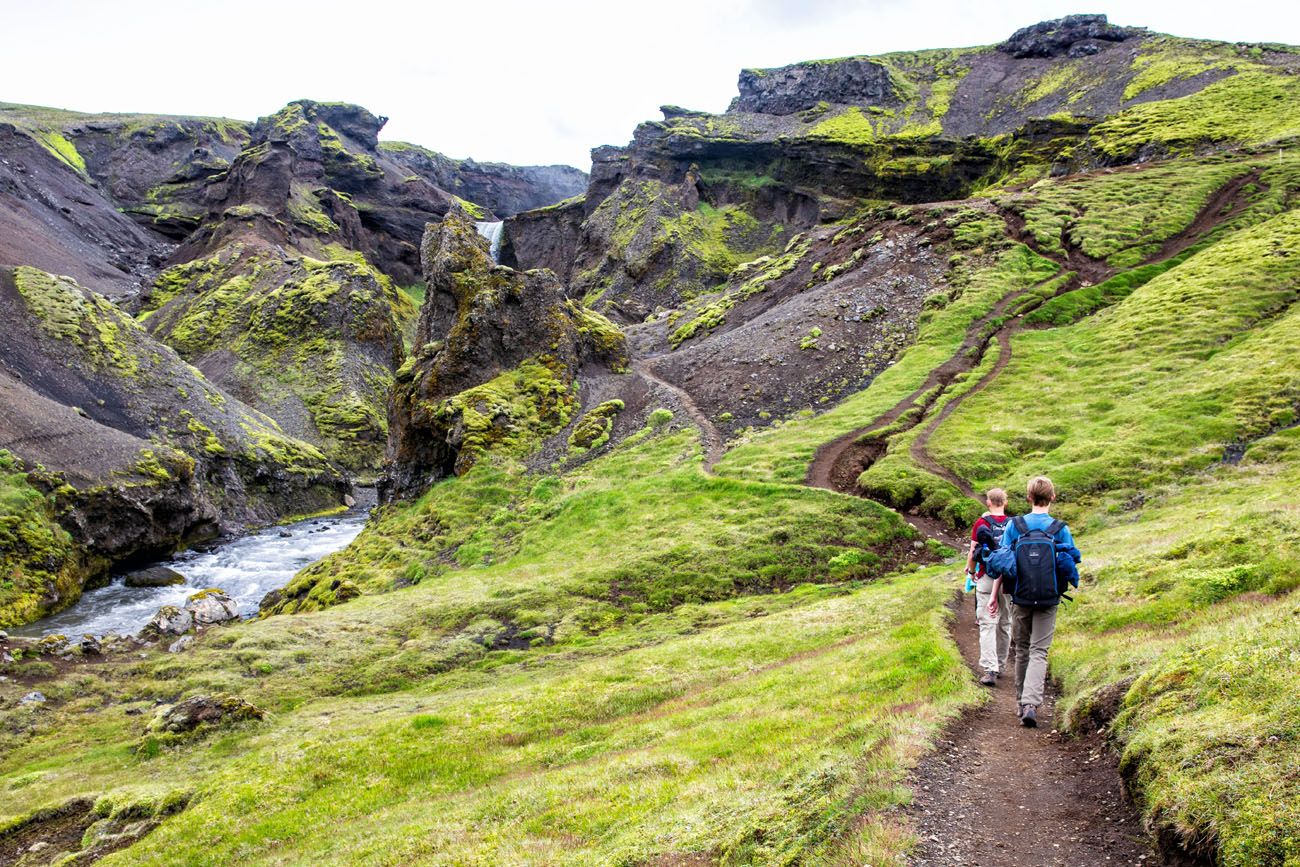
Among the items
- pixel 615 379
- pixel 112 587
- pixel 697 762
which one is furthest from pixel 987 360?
pixel 112 587

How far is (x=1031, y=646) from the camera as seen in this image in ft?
43.5

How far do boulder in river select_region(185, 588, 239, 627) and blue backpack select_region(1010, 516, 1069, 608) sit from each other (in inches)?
1600

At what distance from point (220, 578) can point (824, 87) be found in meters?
174

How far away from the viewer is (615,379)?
63.4m

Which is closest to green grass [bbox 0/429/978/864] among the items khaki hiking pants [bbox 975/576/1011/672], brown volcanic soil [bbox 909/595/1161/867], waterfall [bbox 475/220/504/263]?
brown volcanic soil [bbox 909/595/1161/867]

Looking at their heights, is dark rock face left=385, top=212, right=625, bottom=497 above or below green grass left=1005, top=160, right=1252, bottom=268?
below

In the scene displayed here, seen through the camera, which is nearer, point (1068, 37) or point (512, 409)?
point (512, 409)

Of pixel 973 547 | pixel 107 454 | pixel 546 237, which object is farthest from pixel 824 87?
pixel 973 547

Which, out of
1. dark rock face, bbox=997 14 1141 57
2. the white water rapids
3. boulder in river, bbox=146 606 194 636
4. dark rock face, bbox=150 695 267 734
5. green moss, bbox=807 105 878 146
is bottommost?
the white water rapids

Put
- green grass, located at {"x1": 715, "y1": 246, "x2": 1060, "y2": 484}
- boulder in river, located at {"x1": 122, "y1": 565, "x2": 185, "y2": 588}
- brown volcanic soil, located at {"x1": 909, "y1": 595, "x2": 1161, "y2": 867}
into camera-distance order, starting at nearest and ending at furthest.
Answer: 1. brown volcanic soil, located at {"x1": 909, "y1": 595, "x2": 1161, "y2": 867}
2. green grass, located at {"x1": 715, "y1": 246, "x2": 1060, "y2": 484}
3. boulder in river, located at {"x1": 122, "y1": 565, "x2": 185, "y2": 588}

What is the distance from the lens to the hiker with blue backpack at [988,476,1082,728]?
42.8 feet

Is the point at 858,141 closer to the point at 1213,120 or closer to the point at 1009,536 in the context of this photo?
the point at 1213,120

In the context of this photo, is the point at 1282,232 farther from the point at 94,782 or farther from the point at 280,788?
the point at 94,782

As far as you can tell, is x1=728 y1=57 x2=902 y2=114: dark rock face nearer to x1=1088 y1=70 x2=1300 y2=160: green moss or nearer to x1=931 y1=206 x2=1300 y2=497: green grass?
x1=1088 y1=70 x2=1300 y2=160: green moss
